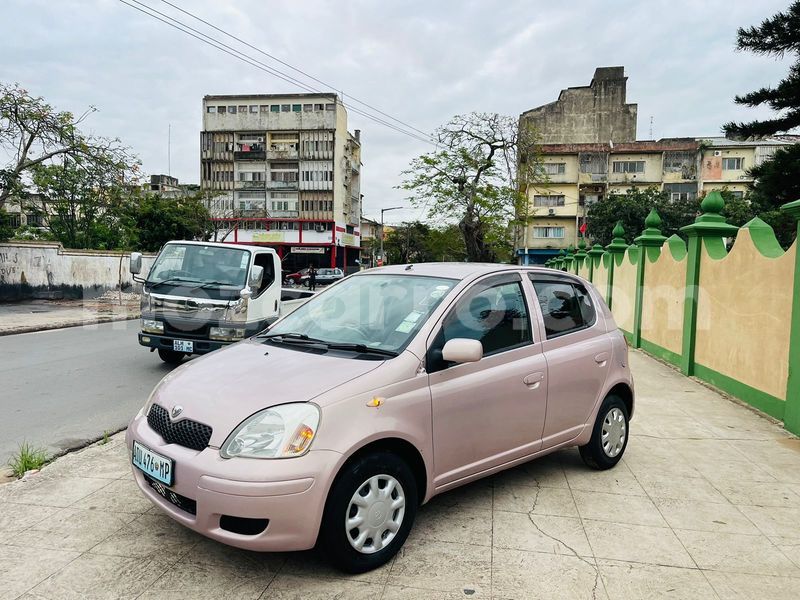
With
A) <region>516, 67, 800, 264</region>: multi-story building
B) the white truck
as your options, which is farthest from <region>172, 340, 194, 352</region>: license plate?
<region>516, 67, 800, 264</region>: multi-story building

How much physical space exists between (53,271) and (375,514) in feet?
70.8

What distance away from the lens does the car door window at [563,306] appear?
4230 mm

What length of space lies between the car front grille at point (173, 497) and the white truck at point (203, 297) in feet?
15.5

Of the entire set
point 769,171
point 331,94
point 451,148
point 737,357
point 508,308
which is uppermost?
point 331,94

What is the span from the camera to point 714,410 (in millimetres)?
6766

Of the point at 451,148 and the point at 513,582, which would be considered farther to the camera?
the point at 451,148

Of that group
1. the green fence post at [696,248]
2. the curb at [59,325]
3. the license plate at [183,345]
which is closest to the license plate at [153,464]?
the license plate at [183,345]

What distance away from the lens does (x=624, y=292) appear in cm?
1359

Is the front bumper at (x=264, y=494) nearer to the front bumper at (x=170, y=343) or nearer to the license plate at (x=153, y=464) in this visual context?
the license plate at (x=153, y=464)

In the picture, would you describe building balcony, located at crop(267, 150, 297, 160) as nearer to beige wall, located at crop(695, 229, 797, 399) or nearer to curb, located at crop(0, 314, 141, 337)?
curb, located at crop(0, 314, 141, 337)

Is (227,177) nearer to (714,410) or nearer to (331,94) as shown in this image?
(331,94)

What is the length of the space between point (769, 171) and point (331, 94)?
47.2 metres

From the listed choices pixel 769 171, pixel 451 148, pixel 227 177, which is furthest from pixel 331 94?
pixel 769 171

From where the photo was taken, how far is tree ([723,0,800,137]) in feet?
52.3
